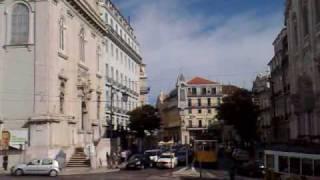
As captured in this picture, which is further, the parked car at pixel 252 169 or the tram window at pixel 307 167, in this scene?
the parked car at pixel 252 169

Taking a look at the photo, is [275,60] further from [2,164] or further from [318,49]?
[2,164]

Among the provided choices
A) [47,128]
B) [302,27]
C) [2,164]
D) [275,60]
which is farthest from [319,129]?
[275,60]

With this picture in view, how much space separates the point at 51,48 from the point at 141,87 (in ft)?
192

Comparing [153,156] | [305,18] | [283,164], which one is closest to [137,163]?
[153,156]

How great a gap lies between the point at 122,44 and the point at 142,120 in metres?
12.4

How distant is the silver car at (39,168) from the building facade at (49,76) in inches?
158

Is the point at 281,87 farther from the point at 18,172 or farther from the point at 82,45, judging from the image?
the point at 18,172

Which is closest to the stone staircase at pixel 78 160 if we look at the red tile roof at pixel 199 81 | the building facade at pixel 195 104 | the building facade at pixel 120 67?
the building facade at pixel 120 67

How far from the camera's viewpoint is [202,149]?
185ft

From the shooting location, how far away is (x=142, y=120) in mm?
81375

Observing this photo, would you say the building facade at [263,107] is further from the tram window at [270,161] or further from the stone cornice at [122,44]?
the tram window at [270,161]

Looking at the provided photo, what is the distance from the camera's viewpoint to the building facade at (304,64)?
47.8 metres

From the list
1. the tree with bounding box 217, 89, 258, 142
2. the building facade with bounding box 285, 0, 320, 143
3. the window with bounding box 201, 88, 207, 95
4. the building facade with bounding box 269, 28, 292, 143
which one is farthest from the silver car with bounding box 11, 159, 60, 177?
the window with bounding box 201, 88, 207, 95

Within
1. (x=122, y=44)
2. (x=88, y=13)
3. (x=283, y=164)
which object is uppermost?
(x=122, y=44)
